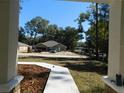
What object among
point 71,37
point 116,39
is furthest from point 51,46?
point 116,39

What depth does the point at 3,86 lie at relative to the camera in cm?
423

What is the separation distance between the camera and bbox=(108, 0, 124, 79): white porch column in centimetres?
481

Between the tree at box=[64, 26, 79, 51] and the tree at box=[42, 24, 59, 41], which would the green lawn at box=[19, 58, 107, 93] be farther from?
the tree at box=[42, 24, 59, 41]

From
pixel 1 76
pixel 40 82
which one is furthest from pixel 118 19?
pixel 40 82

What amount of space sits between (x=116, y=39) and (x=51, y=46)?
54427 mm

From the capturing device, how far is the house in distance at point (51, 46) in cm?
5947

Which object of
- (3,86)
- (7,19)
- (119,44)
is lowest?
(3,86)

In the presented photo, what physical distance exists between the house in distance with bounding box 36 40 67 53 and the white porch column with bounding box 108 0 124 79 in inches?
2079

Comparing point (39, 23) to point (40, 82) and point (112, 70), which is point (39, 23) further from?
point (112, 70)

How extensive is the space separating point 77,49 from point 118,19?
203ft

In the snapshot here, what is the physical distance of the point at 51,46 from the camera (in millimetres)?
59469

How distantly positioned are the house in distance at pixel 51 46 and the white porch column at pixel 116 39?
173 ft

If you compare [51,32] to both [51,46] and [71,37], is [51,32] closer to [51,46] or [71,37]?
[71,37]

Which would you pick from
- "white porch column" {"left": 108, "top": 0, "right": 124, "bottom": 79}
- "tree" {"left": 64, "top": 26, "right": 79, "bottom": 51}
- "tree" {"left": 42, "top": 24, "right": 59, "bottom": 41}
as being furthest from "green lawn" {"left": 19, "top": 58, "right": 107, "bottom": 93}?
"tree" {"left": 42, "top": 24, "right": 59, "bottom": 41}
